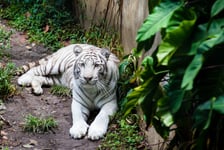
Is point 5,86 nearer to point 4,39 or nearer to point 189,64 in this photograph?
point 4,39

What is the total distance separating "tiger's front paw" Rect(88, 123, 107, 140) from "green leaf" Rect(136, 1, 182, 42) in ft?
7.80

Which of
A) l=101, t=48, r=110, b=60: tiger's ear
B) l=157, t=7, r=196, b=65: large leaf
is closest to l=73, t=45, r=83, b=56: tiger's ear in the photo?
l=101, t=48, r=110, b=60: tiger's ear

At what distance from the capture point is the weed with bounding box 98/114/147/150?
531 centimetres

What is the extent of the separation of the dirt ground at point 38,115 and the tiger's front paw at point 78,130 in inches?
2.0

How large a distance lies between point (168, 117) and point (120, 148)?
205cm

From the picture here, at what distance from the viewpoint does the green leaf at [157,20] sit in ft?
10.5

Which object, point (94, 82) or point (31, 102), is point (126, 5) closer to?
point (94, 82)

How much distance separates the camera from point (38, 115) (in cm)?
595

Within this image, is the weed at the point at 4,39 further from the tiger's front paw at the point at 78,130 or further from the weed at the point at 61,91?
the tiger's front paw at the point at 78,130

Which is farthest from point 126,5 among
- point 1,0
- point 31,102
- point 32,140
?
point 1,0

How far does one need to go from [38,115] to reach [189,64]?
315 cm

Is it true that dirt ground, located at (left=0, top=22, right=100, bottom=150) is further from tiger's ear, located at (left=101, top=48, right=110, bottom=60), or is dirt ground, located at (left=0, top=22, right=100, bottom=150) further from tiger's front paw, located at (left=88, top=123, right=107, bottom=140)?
tiger's ear, located at (left=101, top=48, right=110, bottom=60)

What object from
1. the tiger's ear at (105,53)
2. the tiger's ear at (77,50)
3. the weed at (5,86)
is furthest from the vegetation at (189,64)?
the weed at (5,86)

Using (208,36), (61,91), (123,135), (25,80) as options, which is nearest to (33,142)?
(123,135)
